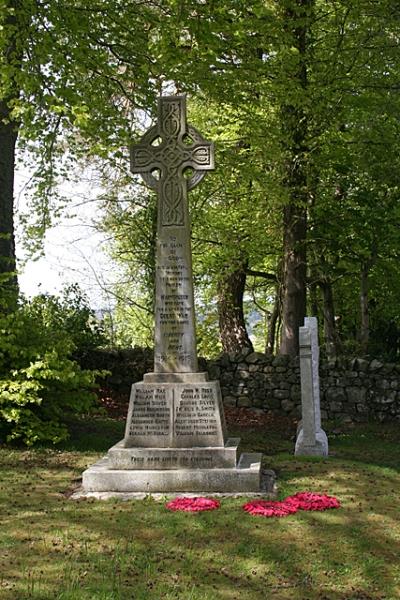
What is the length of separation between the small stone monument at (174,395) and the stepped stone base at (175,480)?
0.01 meters

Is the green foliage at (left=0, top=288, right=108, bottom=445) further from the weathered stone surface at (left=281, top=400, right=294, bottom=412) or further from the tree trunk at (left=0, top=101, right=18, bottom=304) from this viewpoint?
the weathered stone surface at (left=281, top=400, right=294, bottom=412)

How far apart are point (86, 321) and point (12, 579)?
13.3 m

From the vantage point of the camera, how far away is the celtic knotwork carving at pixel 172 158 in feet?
31.0

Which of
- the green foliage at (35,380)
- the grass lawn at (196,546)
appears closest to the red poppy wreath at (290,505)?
the grass lawn at (196,546)

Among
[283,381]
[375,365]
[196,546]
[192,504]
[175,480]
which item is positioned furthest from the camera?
[283,381]

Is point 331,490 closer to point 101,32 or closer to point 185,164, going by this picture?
point 185,164

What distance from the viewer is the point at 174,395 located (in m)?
9.04

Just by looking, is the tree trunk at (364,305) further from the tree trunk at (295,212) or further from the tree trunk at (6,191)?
the tree trunk at (6,191)

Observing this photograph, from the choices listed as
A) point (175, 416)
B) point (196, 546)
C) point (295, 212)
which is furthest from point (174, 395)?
point (295, 212)

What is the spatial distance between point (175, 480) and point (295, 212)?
436 inches

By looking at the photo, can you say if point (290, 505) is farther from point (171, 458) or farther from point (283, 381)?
point (283, 381)

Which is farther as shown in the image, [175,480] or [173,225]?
[173,225]

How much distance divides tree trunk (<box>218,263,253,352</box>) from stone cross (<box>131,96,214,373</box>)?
1225cm

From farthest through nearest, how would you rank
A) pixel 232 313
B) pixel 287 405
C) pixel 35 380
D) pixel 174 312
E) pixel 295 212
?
1. pixel 232 313
2. pixel 295 212
3. pixel 287 405
4. pixel 35 380
5. pixel 174 312
